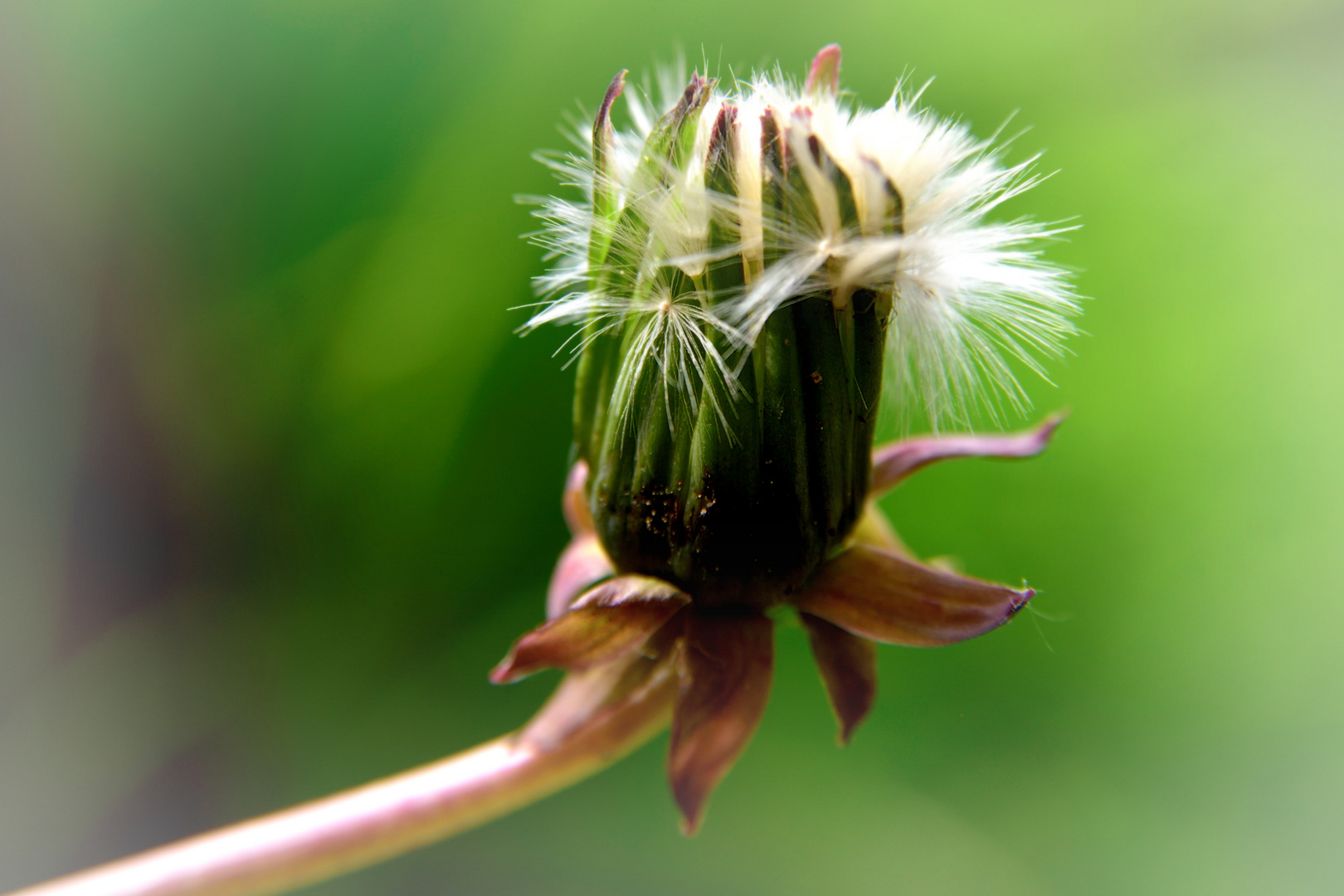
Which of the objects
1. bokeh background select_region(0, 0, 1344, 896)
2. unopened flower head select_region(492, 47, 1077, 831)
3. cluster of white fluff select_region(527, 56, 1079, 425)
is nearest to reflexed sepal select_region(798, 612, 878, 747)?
unopened flower head select_region(492, 47, 1077, 831)

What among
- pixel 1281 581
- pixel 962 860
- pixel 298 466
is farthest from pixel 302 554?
pixel 1281 581

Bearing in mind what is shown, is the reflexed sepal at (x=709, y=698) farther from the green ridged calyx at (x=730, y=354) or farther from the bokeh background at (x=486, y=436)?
the bokeh background at (x=486, y=436)

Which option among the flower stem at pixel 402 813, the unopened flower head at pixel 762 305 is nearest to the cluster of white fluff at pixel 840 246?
the unopened flower head at pixel 762 305

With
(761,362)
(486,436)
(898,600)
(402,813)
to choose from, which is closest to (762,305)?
(761,362)

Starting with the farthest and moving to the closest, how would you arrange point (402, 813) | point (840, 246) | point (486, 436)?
point (486, 436)
point (402, 813)
point (840, 246)

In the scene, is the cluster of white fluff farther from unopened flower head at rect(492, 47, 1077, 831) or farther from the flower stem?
the flower stem

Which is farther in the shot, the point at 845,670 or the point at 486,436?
the point at 486,436

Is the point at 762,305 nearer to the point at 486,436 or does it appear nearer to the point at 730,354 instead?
the point at 730,354
